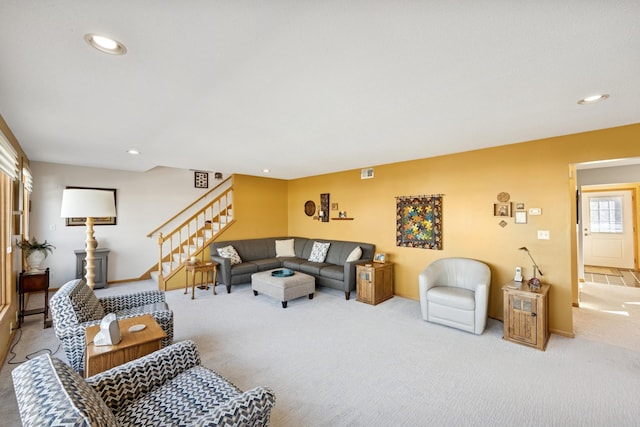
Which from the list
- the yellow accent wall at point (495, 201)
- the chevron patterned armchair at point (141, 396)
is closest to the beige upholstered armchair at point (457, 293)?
the yellow accent wall at point (495, 201)

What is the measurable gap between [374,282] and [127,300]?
132 inches

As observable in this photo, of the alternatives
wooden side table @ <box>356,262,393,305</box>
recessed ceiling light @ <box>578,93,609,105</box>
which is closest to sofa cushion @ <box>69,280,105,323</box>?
wooden side table @ <box>356,262,393,305</box>

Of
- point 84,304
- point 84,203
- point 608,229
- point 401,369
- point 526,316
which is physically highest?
point 84,203

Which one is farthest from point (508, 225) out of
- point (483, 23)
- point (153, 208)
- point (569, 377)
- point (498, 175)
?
point (153, 208)

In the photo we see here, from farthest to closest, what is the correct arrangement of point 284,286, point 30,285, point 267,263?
1. point 267,263
2. point 284,286
3. point 30,285

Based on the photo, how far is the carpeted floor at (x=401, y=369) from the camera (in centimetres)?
203

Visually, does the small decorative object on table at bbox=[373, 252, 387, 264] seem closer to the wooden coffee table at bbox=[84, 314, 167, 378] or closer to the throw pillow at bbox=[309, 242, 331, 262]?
the throw pillow at bbox=[309, 242, 331, 262]

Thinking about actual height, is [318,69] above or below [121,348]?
above

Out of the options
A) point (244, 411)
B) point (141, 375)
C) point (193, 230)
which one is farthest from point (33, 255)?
point (244, 411)

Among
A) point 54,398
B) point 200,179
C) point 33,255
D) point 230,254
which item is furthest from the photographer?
point 200,179

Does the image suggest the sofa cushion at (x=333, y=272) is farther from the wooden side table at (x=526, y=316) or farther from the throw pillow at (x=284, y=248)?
the wooden side table at (x=526, y=316)

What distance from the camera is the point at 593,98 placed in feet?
7.40

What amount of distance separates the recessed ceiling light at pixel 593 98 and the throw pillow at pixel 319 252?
14.6ft

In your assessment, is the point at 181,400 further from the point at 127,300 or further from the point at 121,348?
the point at 127,300
